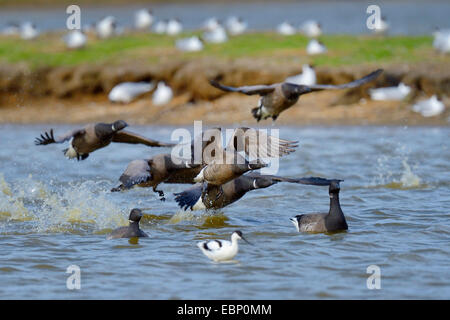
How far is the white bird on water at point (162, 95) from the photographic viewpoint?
20212 mm

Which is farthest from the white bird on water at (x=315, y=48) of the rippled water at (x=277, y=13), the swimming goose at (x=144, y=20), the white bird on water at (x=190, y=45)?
the rippled water at (x=277, y=13)

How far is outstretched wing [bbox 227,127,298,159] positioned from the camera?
990 centimetres

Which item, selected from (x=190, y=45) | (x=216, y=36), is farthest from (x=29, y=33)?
(x=216, y=36)

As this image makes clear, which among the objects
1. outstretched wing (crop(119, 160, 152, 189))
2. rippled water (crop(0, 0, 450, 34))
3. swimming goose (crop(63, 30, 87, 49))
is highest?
rippled water (crop(0, 0, 450, 34))

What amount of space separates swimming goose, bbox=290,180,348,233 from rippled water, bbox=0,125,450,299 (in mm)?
130

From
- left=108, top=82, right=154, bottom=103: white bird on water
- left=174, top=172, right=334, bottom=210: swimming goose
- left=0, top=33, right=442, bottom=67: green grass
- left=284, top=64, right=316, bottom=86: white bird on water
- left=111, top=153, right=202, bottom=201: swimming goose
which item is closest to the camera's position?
left=111, top=153, right=202, bottom=201: swimming goose

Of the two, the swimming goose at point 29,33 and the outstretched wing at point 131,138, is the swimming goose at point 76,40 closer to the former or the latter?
the swimming goose at point 29,33

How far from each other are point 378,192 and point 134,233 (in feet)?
15.4

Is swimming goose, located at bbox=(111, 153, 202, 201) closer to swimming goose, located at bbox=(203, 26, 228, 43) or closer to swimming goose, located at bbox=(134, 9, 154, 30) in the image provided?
swimming goose, located at bbox=(203, 26, 228, 43)

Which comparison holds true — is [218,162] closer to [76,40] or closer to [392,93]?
[392,93]

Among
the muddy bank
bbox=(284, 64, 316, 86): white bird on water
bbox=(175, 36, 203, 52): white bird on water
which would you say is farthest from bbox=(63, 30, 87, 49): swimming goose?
bbox=(284, 64, 316, 86): white bird on water

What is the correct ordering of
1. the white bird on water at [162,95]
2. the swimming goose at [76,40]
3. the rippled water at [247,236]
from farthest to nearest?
the swimming goose at [76,40] → the white bird on water at [162,95] → the rippled water at [247,236]

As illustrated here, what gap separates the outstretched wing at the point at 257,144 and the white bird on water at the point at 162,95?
400 inches
